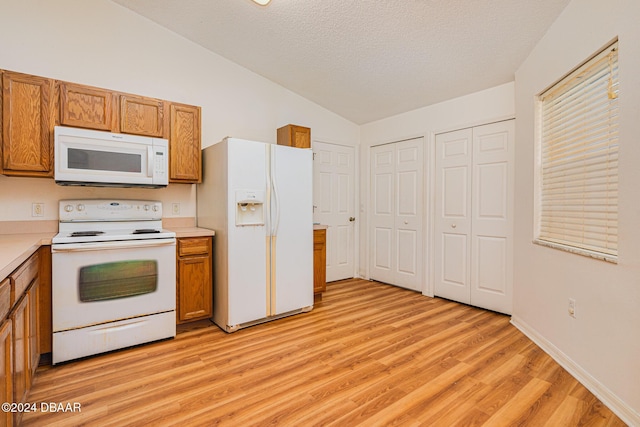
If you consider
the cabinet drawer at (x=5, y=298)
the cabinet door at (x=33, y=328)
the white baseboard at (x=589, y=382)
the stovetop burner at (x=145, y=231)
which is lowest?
the white baseboard at (x=589, y=382)

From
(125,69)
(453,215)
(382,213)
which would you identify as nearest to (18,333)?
(125,69)

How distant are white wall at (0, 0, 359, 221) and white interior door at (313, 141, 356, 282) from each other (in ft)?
2.59

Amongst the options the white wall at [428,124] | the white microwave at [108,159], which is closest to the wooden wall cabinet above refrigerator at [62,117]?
the white microwave at [108,159]

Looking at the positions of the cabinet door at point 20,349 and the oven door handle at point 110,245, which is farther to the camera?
the oven door handle at point 110,245

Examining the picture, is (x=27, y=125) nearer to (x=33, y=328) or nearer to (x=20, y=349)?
(x=33, y=328)

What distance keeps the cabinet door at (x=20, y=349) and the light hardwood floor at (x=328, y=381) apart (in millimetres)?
222

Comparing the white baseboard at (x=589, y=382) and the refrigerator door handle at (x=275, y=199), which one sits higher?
the refrigerator door handle at (x=275, y=199)

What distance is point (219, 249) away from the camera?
290 cm

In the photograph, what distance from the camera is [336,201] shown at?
455 cm

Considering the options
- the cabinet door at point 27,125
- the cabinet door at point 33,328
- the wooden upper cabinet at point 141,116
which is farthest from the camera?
the wooden upper cabinet at point 141,116

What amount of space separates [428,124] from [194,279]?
3085 mm

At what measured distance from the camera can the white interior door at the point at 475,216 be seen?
324 cm

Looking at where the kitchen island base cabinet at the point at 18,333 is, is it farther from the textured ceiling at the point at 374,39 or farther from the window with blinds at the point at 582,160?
the window with blinds at the point at 582,160

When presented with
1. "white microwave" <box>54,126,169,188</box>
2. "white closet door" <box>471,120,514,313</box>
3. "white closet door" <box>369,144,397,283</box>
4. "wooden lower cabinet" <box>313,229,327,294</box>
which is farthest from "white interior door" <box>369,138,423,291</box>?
"white microwave" <box>54,126,169,188</box>
